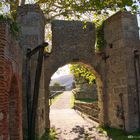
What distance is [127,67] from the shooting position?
38.4ft

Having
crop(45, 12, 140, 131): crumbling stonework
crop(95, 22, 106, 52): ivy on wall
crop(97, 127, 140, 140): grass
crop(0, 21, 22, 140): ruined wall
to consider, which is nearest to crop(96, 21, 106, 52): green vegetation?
crop(95, 22, 106, 52): ivy on wall

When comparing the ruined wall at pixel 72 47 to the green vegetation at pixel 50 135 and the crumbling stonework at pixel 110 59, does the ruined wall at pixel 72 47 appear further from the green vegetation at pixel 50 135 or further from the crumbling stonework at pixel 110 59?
the green vegetation at pixel 50 135

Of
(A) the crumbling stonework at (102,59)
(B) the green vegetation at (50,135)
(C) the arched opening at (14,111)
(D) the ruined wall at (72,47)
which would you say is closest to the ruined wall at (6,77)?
(C) the arched opening at (14,111)

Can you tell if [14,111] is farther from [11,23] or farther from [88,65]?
[88,65]

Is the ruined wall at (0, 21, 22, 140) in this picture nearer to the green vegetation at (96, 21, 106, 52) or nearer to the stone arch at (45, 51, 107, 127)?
the stone arch at (45, 51, 107, 127)

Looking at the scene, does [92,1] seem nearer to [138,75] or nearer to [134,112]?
[138,75]

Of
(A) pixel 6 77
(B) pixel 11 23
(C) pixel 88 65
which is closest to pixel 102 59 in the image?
(C) pixel 88 65

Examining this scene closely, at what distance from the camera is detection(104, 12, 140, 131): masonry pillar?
1149 centimetres

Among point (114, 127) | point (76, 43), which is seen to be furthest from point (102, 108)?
point (76, 43)

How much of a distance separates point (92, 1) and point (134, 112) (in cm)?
521

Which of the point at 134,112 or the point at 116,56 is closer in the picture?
the point at 134,112

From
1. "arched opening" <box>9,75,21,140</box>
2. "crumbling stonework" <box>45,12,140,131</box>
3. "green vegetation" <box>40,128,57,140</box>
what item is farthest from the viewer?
"crumbling stonework" <box>45,12,140,131</box>

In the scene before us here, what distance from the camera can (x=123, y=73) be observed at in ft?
38.8

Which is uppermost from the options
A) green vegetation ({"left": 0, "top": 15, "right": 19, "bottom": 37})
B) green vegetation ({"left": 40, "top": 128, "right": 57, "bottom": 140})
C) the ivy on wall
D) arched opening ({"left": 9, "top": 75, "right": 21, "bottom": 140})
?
the ivy on wall
